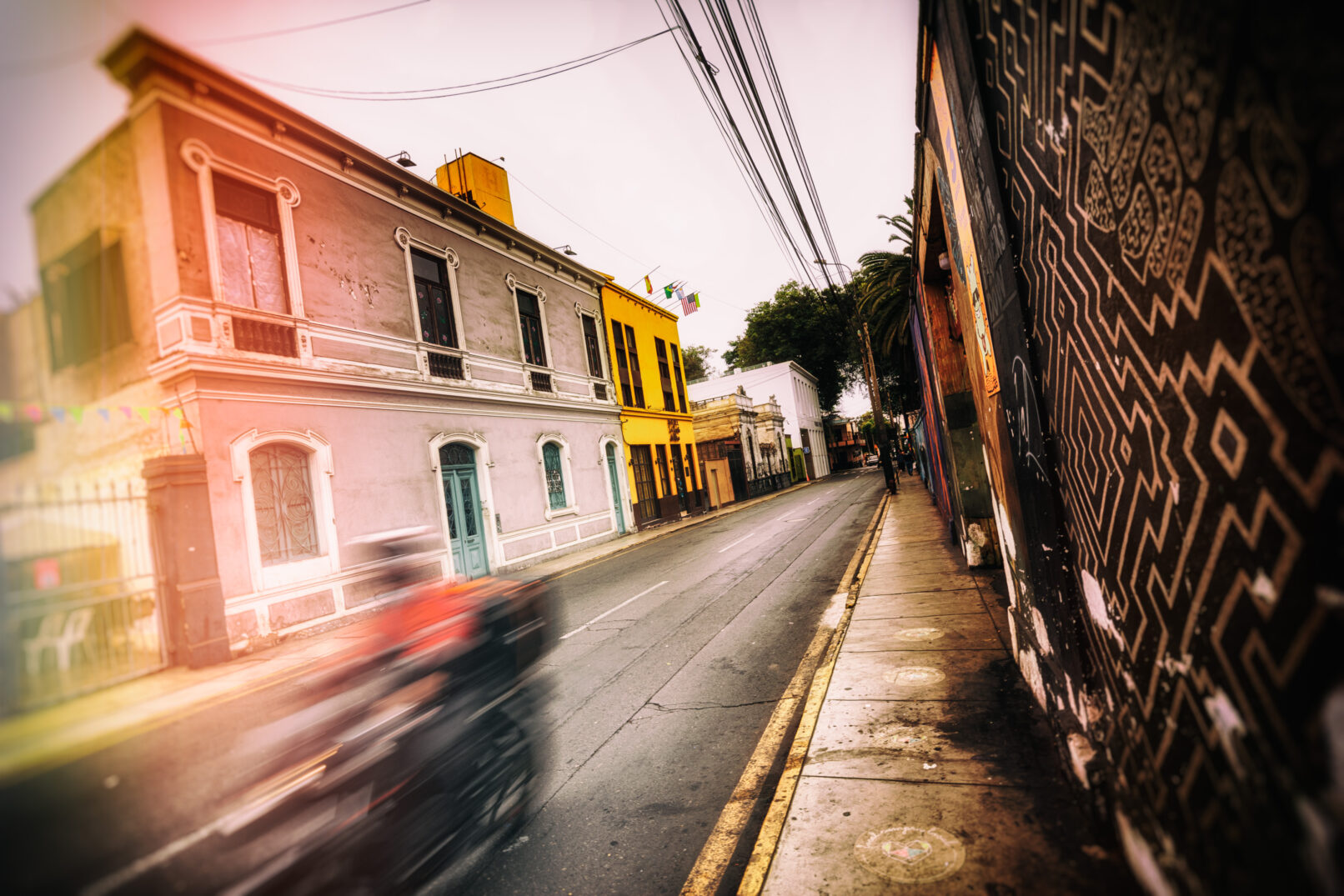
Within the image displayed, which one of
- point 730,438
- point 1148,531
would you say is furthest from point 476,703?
point 730,438

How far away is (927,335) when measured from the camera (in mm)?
7023

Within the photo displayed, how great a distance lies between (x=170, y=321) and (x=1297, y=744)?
11.2m

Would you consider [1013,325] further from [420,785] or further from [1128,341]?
[420,785]

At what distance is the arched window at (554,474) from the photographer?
1559 cm

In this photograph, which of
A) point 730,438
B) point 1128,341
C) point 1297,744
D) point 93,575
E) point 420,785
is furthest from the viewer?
point 730,438

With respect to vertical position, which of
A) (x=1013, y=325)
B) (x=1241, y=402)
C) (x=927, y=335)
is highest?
(x=927, y=335)

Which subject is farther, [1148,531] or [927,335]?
[927,335]

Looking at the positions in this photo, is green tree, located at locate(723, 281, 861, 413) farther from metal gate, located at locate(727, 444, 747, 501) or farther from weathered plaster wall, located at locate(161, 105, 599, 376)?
weathered plaster wall, located at locate(161, 105, 599, 376)

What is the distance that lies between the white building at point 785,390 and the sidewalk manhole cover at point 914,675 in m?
35.6

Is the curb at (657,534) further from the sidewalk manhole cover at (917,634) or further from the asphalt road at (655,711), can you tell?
the sidewalk manhole cover at (917,634)

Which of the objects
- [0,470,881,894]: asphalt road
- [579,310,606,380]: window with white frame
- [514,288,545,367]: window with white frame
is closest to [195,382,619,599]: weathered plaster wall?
[514,288,545,367]: window with white frame

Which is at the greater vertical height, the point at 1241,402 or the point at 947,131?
the point at 947,131

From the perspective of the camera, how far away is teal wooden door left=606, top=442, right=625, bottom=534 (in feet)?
61.1

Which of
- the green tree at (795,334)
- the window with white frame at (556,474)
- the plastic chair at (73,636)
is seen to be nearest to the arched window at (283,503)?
the plastic chair at (73,636)
